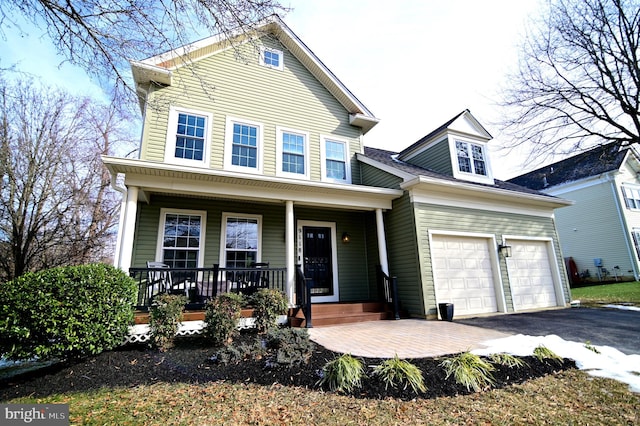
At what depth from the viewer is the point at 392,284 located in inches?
296

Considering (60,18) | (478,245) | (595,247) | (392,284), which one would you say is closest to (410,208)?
(392,284)

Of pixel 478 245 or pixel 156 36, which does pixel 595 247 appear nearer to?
pixel 478 245

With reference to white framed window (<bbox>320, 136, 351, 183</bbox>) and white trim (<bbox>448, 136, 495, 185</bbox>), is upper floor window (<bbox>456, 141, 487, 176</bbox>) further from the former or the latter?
white framed window (<bbox>320, 136, 351, 183</bbox>)

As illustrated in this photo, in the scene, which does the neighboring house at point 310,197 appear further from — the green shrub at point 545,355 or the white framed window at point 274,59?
the green shrub at point 545,355

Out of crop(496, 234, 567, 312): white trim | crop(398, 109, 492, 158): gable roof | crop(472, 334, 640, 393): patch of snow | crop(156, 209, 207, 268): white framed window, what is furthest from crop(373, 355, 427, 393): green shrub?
crop(398, 109, 492, 158): gable roof

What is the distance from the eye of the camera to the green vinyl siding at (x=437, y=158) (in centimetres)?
974

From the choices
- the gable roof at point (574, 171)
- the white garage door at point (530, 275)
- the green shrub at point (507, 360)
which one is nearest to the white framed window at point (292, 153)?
the green shrub at point (507, 360)

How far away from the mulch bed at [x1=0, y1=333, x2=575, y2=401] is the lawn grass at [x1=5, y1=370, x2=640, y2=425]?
5.4 inches

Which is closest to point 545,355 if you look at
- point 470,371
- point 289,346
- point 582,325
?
point 470,371

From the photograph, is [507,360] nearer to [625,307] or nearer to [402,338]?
[402,338]

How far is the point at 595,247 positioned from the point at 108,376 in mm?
22031

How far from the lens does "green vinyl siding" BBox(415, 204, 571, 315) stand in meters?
7.66

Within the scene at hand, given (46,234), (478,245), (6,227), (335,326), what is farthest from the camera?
(46,234)

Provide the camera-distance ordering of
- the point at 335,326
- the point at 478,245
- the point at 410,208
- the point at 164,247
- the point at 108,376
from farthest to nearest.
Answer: the point at 478,245, the point at 410,208, the point at 164,247, the point at 335,326, the point at 108,376
